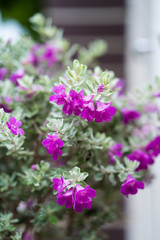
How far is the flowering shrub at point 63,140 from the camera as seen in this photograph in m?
0.73

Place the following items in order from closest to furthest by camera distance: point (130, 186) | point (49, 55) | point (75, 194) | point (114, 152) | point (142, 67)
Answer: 1. point (75, 194)
2. point (130, 186)
3. point (114, 152)
4. point (49, 55)
5. point (142, 67)

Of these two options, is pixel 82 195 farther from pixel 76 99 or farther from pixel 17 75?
pixel 17 75

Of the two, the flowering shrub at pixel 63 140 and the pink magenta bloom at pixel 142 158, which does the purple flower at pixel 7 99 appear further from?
the pink magenta bloom at pixel 142 158

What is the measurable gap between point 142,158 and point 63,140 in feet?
0.76

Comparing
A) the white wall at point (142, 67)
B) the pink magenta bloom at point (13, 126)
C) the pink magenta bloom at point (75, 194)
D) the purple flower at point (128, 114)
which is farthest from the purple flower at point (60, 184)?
the white wall at point (142, 67)

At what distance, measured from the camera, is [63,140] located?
78 centimetres

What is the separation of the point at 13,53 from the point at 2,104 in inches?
11.8

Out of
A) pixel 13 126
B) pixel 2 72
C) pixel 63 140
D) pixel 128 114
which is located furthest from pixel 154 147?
pixel 2 72

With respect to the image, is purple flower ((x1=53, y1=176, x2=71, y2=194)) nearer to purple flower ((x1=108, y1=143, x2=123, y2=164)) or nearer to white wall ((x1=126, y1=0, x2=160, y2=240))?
purple flower ((x1=108, y1=143, x2=123, y2=164))

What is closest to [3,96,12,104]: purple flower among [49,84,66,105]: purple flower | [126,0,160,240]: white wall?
[49,84,66,105]: purple flower

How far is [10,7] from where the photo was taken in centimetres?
298

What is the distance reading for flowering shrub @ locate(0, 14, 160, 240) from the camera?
2.41 ft

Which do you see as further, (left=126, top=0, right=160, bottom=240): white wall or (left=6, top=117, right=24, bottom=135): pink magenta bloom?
(left=126, top=0, right=160, bottom=240): white wall

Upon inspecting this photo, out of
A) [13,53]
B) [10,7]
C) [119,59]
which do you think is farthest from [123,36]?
[13,53]
